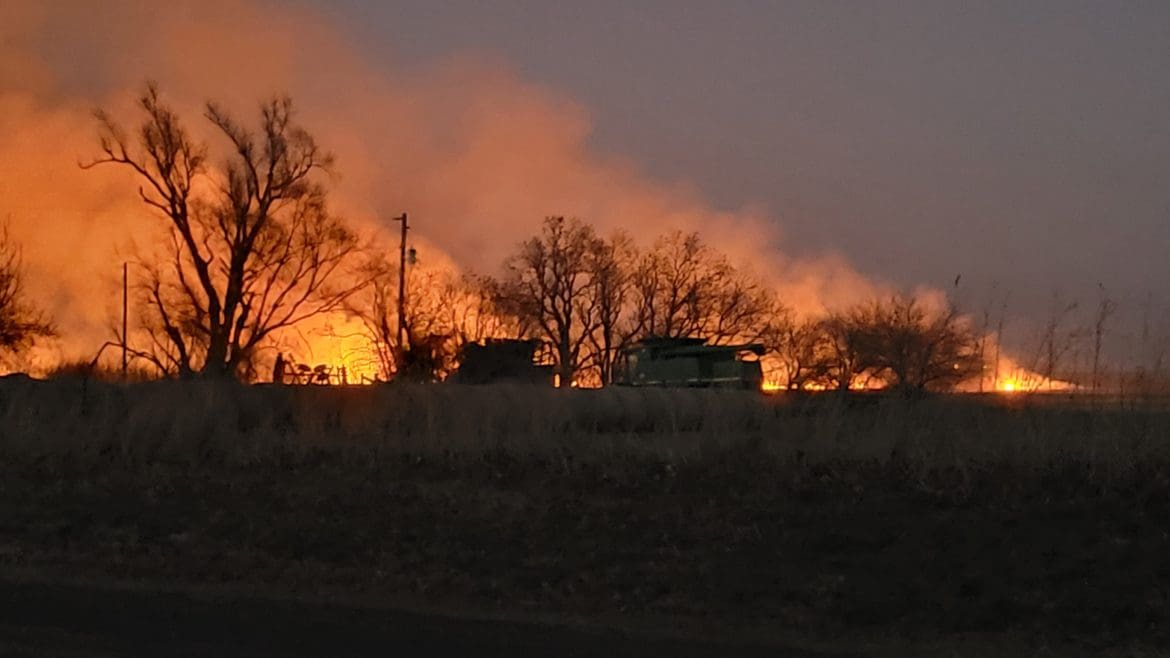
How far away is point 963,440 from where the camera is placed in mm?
14180

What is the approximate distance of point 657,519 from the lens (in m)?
12.8

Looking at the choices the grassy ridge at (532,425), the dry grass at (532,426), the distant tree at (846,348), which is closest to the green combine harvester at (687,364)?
the distant tree at (846,348)

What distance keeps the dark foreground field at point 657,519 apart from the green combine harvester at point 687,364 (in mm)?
25558

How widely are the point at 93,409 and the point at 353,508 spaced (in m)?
8.42

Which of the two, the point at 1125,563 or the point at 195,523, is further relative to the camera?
the point at 195,523

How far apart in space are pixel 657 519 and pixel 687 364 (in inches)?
1359

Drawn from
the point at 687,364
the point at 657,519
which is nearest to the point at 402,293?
the point at 687,364

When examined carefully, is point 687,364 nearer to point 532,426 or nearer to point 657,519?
point 532,426

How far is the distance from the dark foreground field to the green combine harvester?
25.6 metres

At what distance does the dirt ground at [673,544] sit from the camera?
968 cm

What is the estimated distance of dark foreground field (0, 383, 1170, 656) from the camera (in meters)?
9.80

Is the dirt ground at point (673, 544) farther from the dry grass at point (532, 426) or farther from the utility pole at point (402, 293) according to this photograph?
the utility pole at point (402, 293)

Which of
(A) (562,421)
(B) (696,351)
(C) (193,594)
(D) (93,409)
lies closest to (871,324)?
(B) (696,351)

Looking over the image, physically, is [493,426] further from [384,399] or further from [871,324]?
[871,324]
